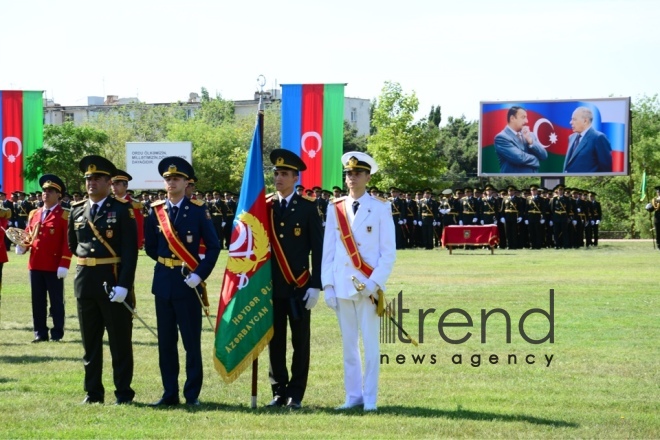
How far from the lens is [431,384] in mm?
10250

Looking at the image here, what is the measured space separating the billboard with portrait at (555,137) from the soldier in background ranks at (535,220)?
200 inches

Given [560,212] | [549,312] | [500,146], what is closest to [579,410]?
[549,312]

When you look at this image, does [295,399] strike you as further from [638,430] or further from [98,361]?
[638,430]

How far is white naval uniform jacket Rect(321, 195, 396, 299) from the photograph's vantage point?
884 cm

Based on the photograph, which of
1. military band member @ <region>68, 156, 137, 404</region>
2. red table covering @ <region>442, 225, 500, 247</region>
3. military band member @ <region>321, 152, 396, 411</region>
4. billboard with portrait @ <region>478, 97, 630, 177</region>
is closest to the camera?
military band member @ <region>321, 152, 396, 411</region>

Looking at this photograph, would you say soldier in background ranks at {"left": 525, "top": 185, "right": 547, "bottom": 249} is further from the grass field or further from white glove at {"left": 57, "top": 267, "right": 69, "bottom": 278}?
white glove at {"left": 57, "top": 267, "right": 69, "bottom": 278}

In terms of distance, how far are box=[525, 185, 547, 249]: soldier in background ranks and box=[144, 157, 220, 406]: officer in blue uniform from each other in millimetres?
28389

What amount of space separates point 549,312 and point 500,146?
1079 inches

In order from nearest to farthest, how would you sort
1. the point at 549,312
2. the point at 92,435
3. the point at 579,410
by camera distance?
1. the point at 92,435
2. the point at 579,410
3. the point at 549,312

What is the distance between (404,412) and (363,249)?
1.39 metres

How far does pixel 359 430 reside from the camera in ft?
26.4

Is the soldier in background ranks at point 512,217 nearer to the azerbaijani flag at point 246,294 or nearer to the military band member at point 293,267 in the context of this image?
the military band member at point 293,267

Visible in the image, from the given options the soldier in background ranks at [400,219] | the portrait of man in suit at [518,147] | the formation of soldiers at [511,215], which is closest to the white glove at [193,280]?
the formation of soldiers at [511,215]

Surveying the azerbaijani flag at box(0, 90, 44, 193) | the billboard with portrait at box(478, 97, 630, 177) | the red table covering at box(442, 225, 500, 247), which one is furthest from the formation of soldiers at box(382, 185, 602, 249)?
the azerbaijani flag at box(0, 90, 44, 193)
